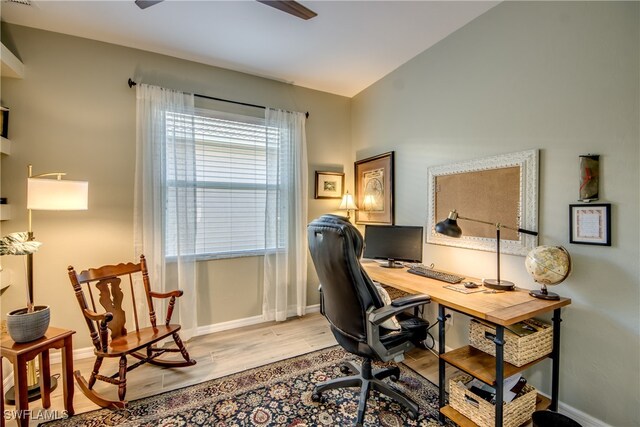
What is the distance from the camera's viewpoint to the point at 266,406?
180 cm

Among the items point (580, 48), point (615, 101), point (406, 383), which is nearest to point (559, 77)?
point (580, 48)

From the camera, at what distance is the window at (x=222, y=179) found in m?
2.64

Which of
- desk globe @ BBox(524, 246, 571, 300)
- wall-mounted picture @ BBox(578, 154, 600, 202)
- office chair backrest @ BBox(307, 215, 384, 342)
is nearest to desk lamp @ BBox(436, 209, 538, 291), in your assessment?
desk globe @ BBox(524, 246, 571, 300)

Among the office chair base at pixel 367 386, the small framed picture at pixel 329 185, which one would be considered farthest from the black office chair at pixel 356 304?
the small framed picture at pixel 329 185

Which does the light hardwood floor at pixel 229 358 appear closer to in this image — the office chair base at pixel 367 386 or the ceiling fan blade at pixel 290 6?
the office chair base at pixel 367 386

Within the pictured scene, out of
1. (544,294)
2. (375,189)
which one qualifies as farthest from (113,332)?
(544,294)

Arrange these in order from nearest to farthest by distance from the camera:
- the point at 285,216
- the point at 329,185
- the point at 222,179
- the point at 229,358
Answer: the point at 229,358, the point at 222,179, the point at 285,216, the point at 329,185

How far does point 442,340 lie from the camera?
1678mm

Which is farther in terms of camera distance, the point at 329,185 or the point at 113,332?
the point at 329,185

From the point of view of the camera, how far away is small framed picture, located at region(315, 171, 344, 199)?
344 centimetres

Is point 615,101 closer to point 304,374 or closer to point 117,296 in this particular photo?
point 304,374

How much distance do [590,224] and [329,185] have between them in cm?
245

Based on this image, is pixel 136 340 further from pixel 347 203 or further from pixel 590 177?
pixel 590 177

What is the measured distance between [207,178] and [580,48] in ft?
9.87
